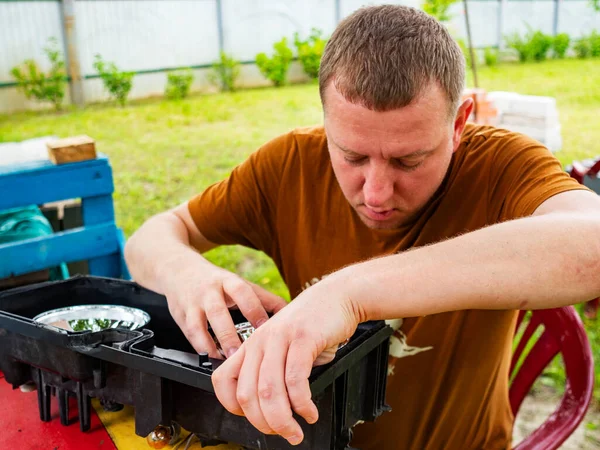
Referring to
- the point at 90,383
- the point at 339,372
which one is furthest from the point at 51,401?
the point at 339,372

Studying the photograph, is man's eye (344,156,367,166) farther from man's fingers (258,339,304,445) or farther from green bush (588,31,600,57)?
green bush (588,31,600,57)

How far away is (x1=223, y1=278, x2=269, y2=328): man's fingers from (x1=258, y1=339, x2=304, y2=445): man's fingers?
279 millimetres

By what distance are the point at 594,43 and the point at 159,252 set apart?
13065 millimetres

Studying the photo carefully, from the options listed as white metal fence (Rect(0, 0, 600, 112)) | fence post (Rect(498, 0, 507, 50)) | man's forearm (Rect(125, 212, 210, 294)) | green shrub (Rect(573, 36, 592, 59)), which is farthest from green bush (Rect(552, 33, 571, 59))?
man's forearm (Rect(125, 212, 210, 294))

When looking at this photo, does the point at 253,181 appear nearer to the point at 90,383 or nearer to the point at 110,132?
the point at 90,383

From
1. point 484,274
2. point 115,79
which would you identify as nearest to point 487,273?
point 484,274

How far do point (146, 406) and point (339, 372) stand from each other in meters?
0.34

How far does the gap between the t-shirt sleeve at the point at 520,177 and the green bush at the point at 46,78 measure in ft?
28.3

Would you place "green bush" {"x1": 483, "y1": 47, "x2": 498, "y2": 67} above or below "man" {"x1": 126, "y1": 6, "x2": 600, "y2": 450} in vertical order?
below

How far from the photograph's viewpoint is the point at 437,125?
135 cm

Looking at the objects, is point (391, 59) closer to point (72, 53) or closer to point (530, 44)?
point (72, 53)

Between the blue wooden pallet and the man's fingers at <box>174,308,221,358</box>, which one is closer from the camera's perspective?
the man's fingers at <box>174,308,221,358</box>

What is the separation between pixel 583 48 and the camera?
12852mm

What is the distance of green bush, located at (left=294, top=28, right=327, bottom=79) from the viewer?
11.0 m
